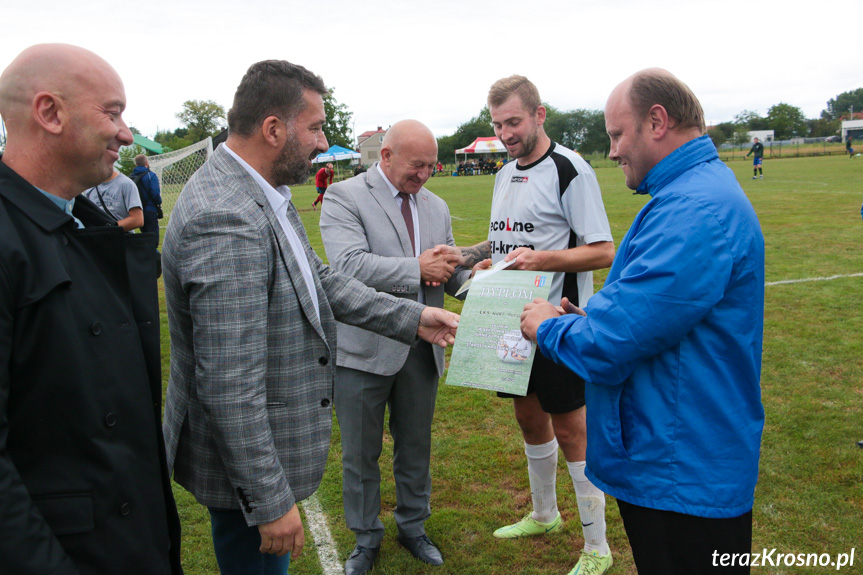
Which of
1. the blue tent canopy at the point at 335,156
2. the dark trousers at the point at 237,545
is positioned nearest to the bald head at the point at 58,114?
the dark trousers at the point at 237,545

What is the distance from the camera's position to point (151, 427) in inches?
69.9

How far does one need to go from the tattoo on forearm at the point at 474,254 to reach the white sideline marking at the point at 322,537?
5.33 ft

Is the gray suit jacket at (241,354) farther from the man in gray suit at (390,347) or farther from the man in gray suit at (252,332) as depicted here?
the man in gray suit at (390,347)

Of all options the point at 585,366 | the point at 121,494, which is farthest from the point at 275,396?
the point at 585,366

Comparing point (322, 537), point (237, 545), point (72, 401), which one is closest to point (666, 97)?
point (72, 401)

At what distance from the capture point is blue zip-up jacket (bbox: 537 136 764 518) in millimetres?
1896


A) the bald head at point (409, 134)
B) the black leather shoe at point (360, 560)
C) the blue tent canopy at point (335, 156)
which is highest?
the blue tent canopy at point (335, 156)

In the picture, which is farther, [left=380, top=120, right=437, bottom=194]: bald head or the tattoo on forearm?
the tattoo on forearm

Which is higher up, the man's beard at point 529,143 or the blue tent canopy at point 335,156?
the blue tent canopy at point 335,156

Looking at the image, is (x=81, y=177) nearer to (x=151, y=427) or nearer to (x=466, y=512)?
(x=151, y=427)

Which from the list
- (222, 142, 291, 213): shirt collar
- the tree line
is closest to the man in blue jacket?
(222, 142, 291, 213): shirt collar

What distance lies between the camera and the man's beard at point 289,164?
7.25ft

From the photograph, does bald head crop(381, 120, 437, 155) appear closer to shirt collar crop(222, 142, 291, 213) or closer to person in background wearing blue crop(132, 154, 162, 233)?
shirt collar crop(222, 142, 291, 213)

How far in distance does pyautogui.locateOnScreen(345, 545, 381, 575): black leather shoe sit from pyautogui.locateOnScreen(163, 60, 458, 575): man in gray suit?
117 cm
